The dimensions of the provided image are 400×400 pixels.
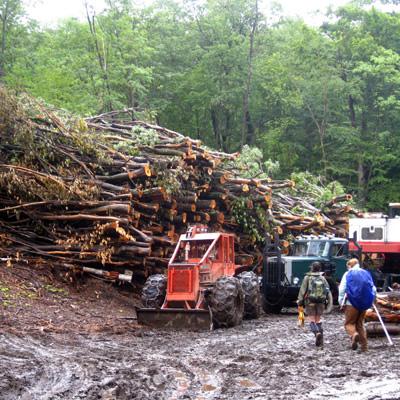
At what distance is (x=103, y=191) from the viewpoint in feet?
58.6

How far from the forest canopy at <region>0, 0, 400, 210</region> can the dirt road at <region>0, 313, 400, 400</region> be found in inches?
928

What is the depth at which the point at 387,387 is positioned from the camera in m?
7.95

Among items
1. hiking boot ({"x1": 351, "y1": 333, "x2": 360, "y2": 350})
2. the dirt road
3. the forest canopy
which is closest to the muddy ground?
the dirt road

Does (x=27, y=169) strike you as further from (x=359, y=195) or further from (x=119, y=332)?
(x=359, y=195)

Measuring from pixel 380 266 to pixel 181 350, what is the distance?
1256 cm

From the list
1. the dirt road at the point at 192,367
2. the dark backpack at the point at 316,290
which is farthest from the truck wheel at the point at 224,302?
the dark backpack at the point at 316,290

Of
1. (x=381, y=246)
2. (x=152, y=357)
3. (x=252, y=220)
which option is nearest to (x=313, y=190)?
(x=381, y=246)

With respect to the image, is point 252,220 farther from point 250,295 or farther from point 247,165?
point 250,295

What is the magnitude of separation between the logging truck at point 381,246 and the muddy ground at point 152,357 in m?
5.91

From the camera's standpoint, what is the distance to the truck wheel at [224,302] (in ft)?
48.0

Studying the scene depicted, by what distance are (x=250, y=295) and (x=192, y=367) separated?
6907 mm

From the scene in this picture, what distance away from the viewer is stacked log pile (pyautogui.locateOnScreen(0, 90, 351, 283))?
676 inches

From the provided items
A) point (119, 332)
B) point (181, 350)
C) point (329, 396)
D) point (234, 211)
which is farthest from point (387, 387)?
point (234, 211)

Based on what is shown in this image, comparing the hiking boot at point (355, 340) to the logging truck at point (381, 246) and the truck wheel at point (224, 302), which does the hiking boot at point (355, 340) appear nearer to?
the truck wheel at point (224, 302)
